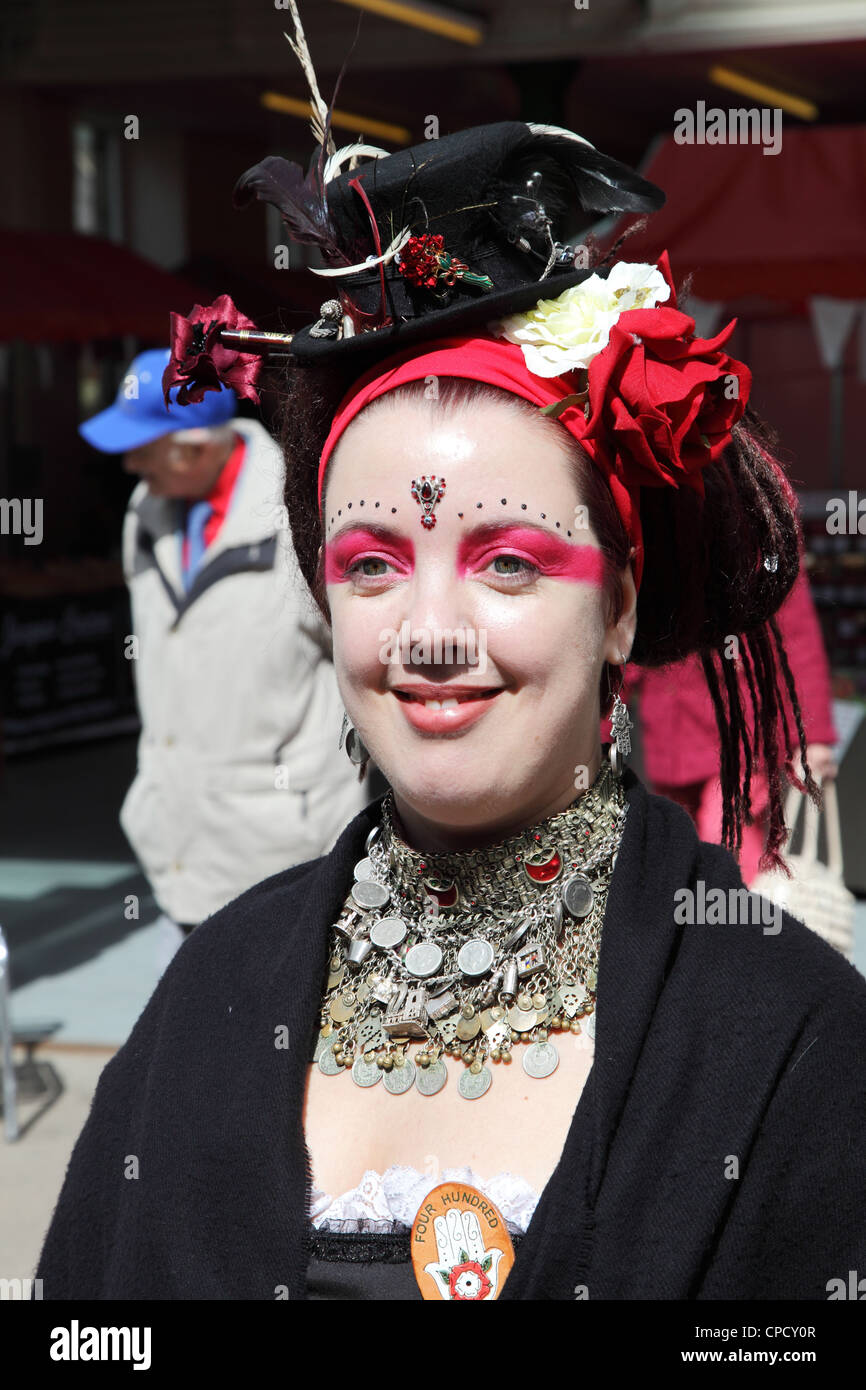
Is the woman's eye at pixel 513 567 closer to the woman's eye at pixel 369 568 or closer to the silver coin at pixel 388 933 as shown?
the woman's eye at pixel 369 568

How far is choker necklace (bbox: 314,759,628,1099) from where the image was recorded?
1360mm

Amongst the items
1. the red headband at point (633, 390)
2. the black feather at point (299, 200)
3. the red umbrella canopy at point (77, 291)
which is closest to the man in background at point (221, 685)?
the black feather at point (299, 200)

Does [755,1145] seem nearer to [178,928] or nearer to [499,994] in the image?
[499,994]

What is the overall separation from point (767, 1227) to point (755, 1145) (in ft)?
0.22

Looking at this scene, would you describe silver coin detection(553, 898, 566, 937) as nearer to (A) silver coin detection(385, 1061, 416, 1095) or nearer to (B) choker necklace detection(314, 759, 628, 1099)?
(B) choker necklace detection(314, 759, 628, 1099)

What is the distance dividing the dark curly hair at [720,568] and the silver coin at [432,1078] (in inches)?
15.5

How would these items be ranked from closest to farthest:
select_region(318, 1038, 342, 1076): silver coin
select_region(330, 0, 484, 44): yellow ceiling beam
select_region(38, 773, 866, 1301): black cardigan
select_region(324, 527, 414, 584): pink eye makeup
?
select_region(38, 773, 866, 1301): black cardigan, select_region(324, 527, 414, 584): pink eye makeup, select_region(318, 1038, 342, 1076): silver coin, select_region(330, 0, 484, 44): yellow ceiling beam

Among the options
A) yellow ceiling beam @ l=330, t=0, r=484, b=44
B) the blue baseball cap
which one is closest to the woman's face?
the blue baseball cap

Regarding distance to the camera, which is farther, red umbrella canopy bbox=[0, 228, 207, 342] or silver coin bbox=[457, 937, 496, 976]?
red umbrella canopy bbox=[0, 228, 207, 342]

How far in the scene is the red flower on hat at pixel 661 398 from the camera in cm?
128

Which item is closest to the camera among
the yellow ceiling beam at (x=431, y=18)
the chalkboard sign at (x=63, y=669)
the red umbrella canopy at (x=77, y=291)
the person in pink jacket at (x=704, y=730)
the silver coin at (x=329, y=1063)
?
the silver coin at (x=329, y=1063)

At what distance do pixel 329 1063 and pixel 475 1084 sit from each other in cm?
17
